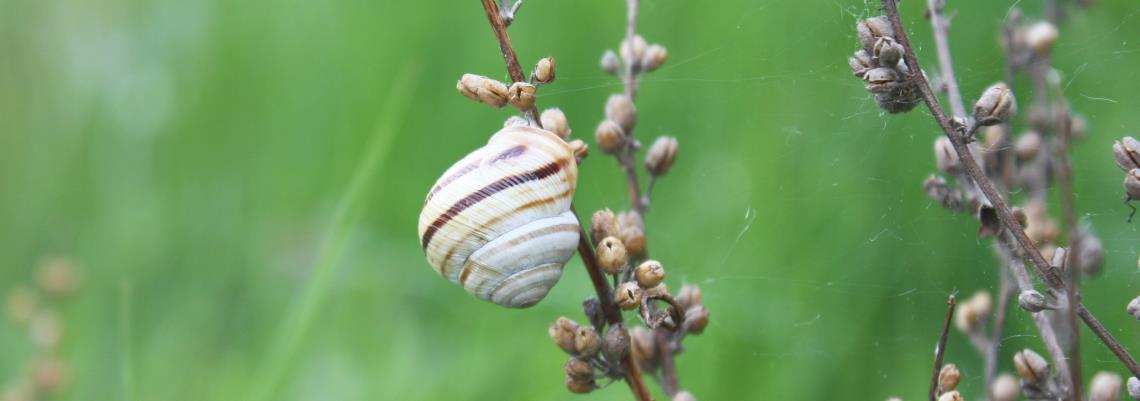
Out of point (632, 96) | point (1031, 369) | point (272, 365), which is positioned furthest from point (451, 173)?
point (1031, 369)

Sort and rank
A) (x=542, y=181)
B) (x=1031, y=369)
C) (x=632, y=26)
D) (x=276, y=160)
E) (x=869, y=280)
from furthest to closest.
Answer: (x=276, y=160)
(x=869, y=280)
(x=632, y=26)
(x=542, y=181)
(x=1031, y=369)

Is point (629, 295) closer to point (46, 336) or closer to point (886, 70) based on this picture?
point (886, 70)

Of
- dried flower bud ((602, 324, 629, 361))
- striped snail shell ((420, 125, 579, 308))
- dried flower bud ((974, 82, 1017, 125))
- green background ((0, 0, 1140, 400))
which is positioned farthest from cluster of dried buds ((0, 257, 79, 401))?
dried flower bud ((974, 82, 1017, 125))

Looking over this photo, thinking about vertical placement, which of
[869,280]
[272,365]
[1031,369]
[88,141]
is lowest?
[88,141]

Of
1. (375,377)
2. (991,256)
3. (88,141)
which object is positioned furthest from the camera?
(88,141)

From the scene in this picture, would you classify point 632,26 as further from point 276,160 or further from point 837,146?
point 276,160

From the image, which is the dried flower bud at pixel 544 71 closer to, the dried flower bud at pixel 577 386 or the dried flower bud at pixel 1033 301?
the dried flower bud at pixel 577 386

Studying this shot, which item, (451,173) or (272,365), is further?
(272,365)
